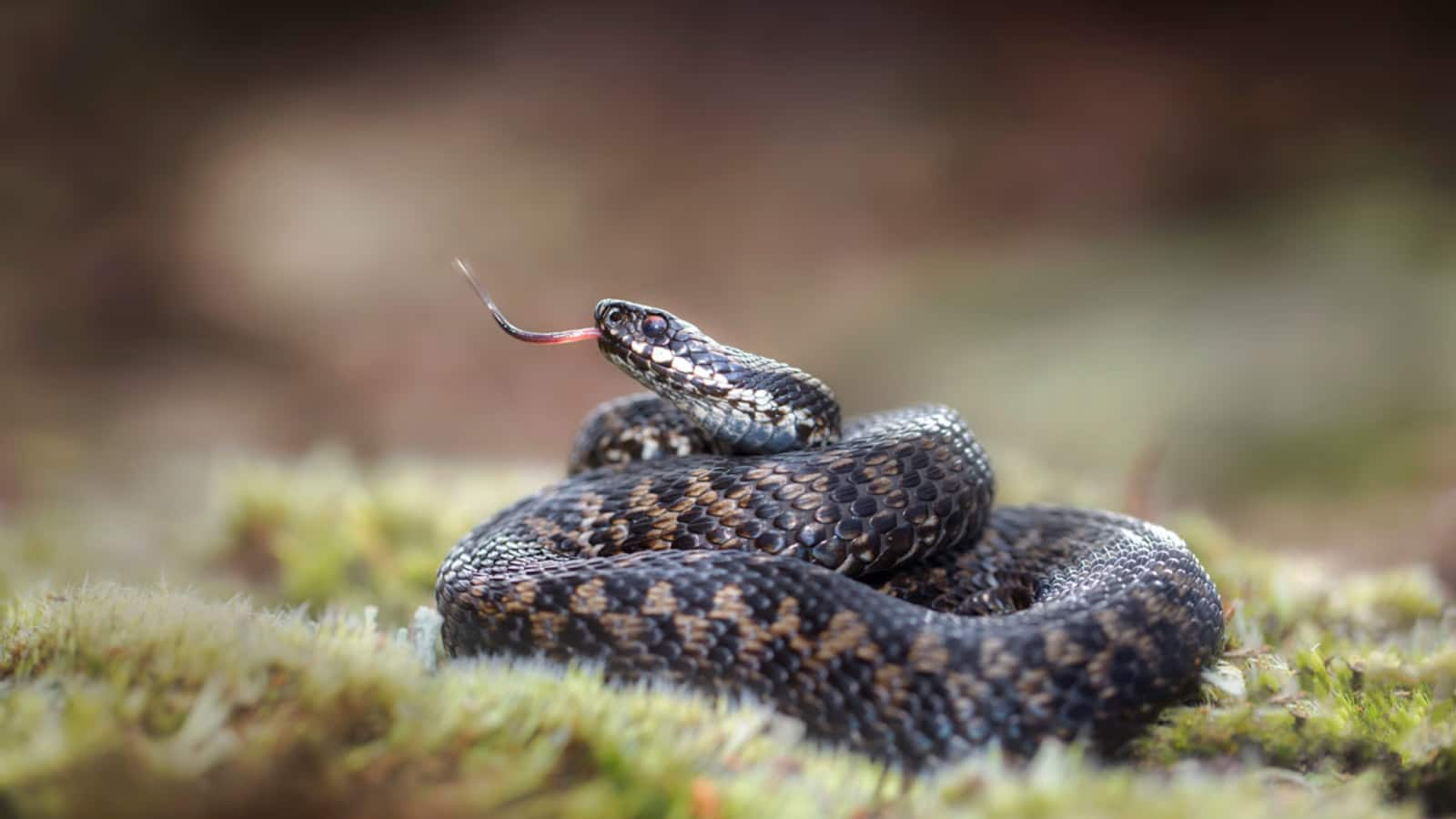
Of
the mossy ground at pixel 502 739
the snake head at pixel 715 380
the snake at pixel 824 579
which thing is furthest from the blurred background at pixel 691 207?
the mossy ground at pixel 502 739

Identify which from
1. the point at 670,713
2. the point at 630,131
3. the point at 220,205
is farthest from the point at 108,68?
the point at 670,713

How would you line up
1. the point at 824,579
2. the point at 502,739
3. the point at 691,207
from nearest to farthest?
the point at 502,739
the point at 824,579
the point at 691,207

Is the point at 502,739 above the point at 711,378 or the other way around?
the other way around

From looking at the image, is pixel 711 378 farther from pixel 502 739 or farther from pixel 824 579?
pixel 502 739

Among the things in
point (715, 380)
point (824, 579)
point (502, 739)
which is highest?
point (715, 380)

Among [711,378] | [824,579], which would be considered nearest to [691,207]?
[711,378]

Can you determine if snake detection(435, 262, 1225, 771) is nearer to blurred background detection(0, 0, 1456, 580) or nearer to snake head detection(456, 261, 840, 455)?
snake head detection(456, 261, 840, 455)

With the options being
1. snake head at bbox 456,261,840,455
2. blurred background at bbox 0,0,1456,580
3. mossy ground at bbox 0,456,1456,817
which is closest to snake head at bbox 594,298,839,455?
snake head at bbox 456,261,840,455

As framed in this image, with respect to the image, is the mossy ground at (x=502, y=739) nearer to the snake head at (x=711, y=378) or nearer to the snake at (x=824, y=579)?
the snake at (x=824, y=579)
